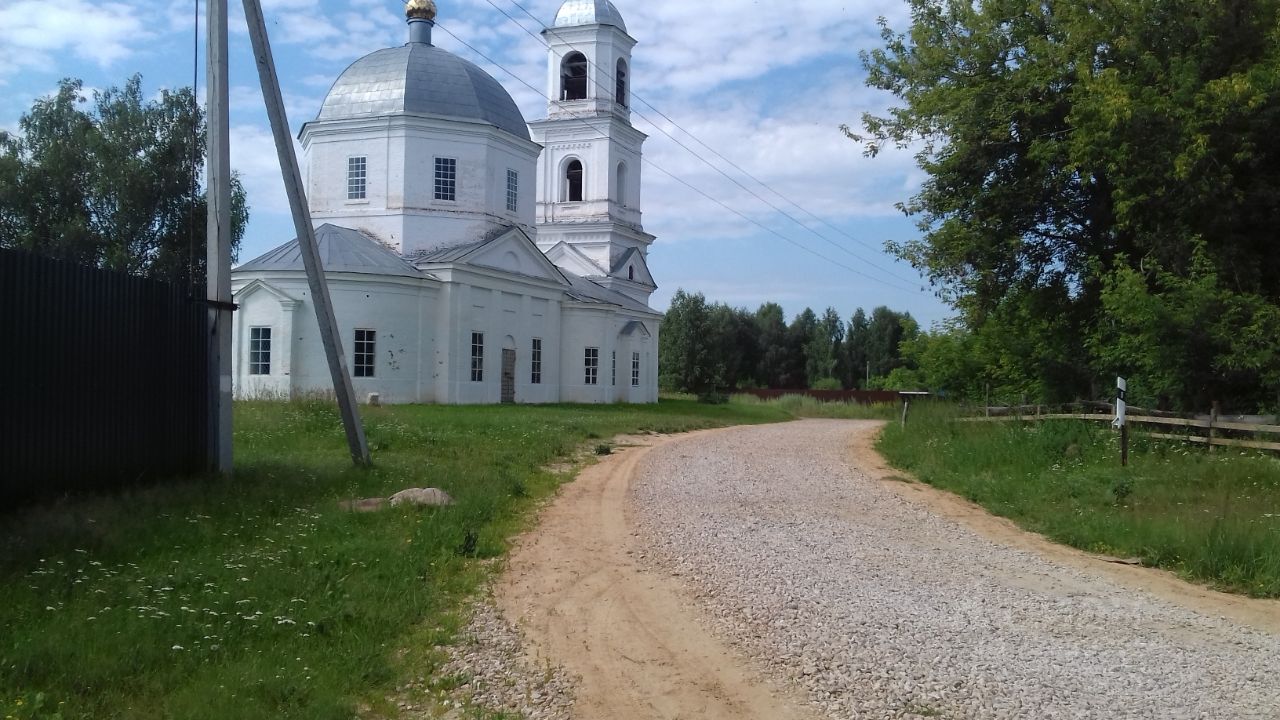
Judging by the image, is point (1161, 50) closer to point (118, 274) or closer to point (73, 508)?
point (118, 274)

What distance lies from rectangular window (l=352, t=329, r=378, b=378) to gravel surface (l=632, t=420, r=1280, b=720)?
20.0 metres

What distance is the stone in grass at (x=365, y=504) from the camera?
34.3ft

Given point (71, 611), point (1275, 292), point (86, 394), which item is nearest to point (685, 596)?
point (71, 611)

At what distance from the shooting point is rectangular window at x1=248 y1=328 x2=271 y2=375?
30047 mm

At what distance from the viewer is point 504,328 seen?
3400 centimetres

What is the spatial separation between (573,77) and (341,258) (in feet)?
61.5

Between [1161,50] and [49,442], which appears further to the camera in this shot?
[1161,50]

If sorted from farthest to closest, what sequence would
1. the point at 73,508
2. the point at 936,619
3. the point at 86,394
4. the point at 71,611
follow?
the point at 86,394 < the point at 73,508 < the point at 936,619 < the point at 71,611

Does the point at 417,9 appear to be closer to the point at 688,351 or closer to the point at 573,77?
the point at 573,77

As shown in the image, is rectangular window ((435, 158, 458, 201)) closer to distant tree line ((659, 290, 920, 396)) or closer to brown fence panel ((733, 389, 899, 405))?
brown fence panel ((733, 389, 899, 405))

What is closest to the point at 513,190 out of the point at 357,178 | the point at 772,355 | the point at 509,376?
the point at 357,178

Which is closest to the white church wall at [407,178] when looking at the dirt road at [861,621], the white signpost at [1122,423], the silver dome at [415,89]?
the silver dome at [415,89]

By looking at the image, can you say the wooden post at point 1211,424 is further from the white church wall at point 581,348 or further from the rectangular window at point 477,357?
the white church wall at point 581,348

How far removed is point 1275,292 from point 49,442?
18.8 metres
